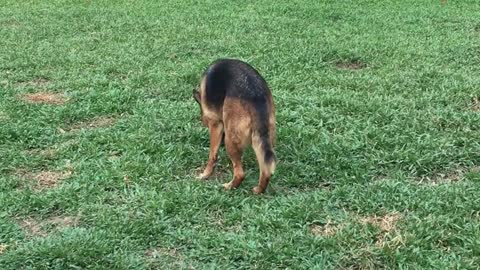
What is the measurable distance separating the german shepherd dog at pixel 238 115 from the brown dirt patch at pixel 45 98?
2289 millimetres

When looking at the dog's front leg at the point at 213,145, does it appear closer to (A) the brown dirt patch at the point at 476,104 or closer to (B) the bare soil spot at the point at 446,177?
(B) the bare soil spot at the point at 446,177

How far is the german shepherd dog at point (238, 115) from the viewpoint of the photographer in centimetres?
386

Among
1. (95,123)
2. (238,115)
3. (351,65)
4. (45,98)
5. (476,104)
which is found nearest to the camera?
(238,115)

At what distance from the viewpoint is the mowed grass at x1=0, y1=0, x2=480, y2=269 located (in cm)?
336

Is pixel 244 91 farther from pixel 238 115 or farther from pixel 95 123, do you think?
pixel 95 123

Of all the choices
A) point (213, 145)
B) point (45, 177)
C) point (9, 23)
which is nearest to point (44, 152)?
point (45, 177)

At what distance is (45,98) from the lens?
621 cm

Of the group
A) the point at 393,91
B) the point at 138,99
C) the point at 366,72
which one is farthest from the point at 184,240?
the point at 366,72

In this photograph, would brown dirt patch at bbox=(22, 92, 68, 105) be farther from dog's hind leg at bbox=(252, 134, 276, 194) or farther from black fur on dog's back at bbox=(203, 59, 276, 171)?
dog's hind leg at bbox=(252, 134, 276, 194)

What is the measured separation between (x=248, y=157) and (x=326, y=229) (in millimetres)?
1165

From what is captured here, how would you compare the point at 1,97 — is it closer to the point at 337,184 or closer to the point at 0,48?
the point at 0,48

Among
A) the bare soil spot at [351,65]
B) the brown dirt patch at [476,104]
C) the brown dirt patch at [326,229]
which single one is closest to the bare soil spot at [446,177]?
the brown dirt patch at [326,229]

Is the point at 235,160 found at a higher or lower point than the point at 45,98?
higher

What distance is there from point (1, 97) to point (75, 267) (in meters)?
3.48
